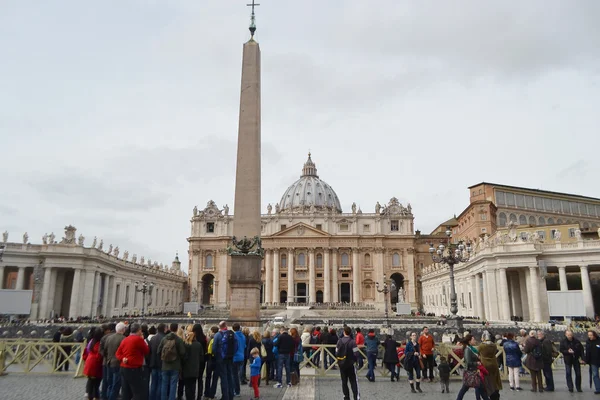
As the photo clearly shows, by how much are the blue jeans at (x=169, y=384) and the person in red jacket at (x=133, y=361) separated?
1.13ft

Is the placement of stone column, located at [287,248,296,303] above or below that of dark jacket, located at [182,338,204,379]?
above

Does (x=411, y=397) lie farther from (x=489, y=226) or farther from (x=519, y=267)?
(x=489, y=226)

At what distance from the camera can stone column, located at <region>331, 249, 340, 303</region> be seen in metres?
75.2

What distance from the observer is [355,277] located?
75.3 m

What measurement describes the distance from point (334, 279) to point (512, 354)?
65668 millimetres

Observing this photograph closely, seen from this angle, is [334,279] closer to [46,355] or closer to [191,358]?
[46,355]

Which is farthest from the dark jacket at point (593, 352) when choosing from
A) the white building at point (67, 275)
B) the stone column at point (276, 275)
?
the stone column at point (276, 275)

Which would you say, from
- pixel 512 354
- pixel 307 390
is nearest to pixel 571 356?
pixel 512 354

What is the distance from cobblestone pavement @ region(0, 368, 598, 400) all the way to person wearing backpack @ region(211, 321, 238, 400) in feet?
3.31

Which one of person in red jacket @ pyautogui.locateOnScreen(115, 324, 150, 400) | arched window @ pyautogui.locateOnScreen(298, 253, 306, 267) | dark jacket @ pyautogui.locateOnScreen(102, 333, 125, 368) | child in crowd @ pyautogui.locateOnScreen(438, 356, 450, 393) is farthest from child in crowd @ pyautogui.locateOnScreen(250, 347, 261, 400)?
arched window @ pyautogui.locateOnScreen(298, 253, 306, 267)

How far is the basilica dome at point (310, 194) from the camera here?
10000 centimetres

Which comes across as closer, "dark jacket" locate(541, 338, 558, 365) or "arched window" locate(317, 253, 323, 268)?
"dark jacket" locate(541, 338, 558, 365)

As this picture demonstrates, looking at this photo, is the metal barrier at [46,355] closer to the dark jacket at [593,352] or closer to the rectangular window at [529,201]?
the dark jacket at [593,352]

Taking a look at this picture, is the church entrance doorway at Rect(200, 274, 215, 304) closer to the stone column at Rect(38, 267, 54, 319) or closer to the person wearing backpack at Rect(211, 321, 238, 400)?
the stone column at Rect(38, 267, 54, 319)
